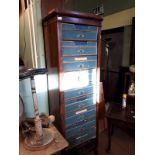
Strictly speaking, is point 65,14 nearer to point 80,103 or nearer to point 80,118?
point 80,103

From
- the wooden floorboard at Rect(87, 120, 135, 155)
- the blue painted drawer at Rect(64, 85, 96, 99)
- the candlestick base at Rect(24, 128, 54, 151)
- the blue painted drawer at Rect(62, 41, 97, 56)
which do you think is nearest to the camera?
the candlestick base at Rect(24, 128, 54, 151)

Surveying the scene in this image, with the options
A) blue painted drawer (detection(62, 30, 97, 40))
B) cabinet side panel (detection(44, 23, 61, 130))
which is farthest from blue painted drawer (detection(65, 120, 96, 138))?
blue painted drawer (detection(62, 30, 97, 40))

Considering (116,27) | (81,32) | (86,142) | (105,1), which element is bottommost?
(86,142)

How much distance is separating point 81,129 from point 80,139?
0.12 meters

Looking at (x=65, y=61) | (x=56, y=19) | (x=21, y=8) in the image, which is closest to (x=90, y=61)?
(x=65, y=61)

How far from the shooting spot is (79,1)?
3205 millimetres

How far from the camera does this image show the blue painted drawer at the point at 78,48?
4.52ft

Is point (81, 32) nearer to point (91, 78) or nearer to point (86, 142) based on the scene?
point (91, 78)

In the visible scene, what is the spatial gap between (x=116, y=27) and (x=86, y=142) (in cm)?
199

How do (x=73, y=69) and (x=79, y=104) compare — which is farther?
(x=79, y=104)

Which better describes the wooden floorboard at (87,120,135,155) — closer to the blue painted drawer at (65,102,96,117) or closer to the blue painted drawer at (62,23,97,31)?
the blue painted drawer at (65,102,96,117)

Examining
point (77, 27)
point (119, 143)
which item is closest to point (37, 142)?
point (77, 27)

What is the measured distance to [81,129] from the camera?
1.67m

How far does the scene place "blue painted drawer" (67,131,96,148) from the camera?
5.30ft
